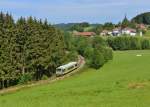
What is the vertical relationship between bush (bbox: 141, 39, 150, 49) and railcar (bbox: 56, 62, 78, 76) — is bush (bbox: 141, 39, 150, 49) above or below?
above

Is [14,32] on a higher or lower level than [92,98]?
higher

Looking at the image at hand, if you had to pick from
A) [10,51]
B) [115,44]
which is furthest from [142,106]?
[115,44]

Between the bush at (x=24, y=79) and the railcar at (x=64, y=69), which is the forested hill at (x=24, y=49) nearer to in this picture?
the bush at (x=24, y=79)

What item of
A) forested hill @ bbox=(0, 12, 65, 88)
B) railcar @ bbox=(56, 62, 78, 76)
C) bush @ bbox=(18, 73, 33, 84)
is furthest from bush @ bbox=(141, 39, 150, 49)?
bush @ bbox=(18, 73, 33, 84)

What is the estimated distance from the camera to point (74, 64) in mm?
101625

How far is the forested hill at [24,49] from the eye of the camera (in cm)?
6975

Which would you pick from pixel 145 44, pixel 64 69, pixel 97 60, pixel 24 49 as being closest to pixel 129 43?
pixel 145 44

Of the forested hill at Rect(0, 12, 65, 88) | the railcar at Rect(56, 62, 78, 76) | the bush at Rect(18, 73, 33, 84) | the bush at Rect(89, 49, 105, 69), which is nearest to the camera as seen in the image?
the forested hill at Rect(0, 12, 65, 88)

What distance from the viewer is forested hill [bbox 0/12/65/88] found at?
69.8m

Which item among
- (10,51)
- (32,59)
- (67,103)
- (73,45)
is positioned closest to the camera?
(67,103)

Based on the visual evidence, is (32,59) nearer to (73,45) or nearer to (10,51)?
(10,51)

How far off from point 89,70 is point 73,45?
35387mm

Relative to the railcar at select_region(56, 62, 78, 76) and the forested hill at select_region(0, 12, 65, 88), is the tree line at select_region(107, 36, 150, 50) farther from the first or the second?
the forested hill at select_region(0, 12, 65, 88)

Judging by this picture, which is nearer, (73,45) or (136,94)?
(136,94)
